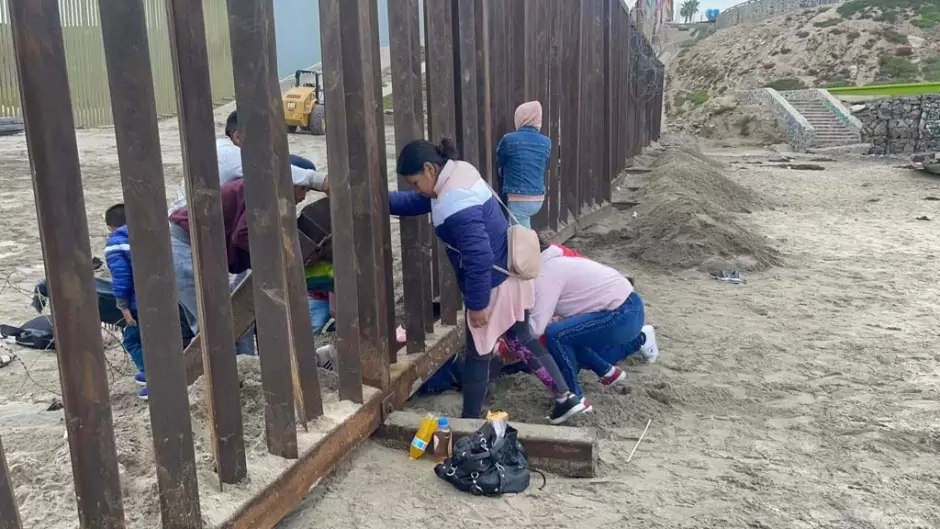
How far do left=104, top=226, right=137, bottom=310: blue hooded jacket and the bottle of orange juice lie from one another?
62.5 inches

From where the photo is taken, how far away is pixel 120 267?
394cm

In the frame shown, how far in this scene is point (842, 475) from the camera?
3.43 meters

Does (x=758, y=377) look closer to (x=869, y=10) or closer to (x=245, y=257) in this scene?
(x=245, y=257)

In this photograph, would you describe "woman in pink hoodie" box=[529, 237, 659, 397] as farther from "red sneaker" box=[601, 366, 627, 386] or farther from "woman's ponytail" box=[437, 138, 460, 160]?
"woman's ponytail" box=[437, 138, 460, 160]

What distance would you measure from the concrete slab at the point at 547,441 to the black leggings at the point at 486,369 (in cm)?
30

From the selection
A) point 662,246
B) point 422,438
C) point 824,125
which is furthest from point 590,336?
point 824,125

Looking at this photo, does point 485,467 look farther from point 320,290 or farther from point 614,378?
point 320,290

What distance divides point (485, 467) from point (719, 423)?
145cm

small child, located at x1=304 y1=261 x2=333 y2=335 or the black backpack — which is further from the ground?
small child, located at x1=304 y1=261 x2=333 y2=335

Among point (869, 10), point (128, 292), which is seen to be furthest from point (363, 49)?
point (869, 10)

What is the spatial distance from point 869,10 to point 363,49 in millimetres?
48319

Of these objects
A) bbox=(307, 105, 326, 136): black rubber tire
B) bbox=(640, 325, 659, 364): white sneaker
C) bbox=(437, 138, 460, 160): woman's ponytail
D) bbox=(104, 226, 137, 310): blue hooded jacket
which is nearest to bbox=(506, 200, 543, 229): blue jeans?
bbox=(640, 325, 659, 364): white sneaker

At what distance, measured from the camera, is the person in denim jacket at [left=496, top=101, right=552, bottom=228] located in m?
5.85

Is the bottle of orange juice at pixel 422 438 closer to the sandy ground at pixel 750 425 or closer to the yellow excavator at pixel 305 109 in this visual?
the sandy ground at pixel 750 425
